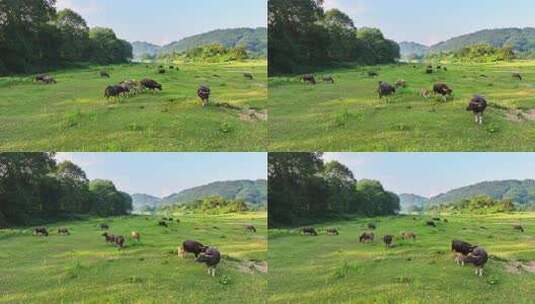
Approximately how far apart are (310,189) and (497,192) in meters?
10.6

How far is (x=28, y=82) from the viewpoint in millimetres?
23078

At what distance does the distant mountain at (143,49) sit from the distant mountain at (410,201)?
36.5 ft

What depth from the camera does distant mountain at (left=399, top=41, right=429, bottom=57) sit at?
19.9 m

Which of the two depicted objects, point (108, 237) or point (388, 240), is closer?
point (388, 240)

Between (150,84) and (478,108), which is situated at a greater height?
(150,84)

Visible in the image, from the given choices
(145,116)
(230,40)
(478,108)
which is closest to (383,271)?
(478,108)

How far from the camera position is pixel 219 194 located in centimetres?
1759

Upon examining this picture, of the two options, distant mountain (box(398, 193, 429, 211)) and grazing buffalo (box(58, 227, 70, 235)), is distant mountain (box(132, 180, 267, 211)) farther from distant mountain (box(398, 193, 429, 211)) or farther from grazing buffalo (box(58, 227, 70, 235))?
distant mountain (box(398, 193, 429, 211))

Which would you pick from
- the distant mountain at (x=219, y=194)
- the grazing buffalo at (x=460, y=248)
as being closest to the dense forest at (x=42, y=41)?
the distant mountain at (x=219, y=194)

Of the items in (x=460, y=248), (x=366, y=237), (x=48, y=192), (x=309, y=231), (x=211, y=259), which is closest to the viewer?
(x=211, y=259)

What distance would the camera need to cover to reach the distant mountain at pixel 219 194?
591 inches

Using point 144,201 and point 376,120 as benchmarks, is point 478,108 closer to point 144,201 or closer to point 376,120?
point 376,120

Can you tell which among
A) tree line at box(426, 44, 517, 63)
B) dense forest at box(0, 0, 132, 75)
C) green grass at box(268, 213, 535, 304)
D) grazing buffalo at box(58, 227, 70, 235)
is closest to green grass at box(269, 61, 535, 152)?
green grass at box(268, 213, 535, 304)

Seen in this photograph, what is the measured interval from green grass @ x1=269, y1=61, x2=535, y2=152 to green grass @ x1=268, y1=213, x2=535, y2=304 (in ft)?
9.36
